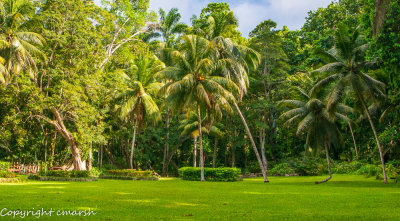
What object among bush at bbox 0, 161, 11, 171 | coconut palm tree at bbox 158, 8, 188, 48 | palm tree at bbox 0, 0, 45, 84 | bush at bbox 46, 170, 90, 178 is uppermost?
coconut palm tree at bbox 158, 8, 188, 48

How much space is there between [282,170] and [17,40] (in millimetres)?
24085

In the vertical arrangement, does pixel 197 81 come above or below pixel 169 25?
below

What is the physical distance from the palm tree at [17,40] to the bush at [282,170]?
22.1 meters

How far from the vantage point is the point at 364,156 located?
90.7 feet

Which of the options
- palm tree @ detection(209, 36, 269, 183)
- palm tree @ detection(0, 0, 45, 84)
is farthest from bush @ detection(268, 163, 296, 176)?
palm tree @ detection(0, 0, 45, 84)

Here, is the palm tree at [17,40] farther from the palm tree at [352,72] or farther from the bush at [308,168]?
the bush at [308,168]

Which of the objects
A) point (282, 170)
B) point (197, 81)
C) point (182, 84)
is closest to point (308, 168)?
point (282, 170)

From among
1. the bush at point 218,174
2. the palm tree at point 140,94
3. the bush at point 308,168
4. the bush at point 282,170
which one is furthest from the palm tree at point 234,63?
the bush at point 308,168

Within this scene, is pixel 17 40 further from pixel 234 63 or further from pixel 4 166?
pixel 234 63

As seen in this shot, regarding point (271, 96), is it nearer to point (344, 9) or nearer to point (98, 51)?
point (344, 9)

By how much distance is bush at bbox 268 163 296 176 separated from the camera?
28652 mm

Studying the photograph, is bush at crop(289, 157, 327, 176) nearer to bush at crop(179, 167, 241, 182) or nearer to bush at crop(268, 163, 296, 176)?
bush at crop(268, 163, 296, 176)

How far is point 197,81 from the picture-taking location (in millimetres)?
19281

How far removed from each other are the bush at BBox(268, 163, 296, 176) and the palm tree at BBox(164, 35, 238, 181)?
469 inches
